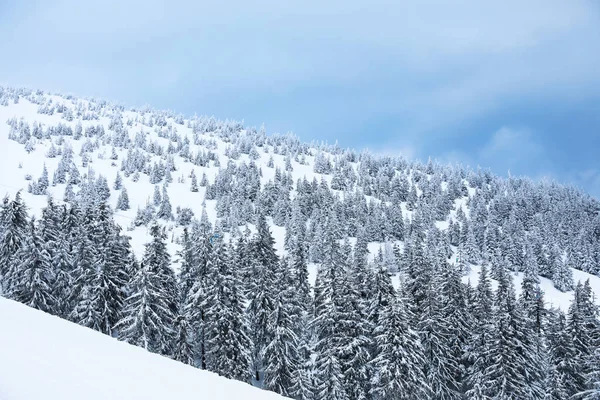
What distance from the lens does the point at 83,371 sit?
507 inches

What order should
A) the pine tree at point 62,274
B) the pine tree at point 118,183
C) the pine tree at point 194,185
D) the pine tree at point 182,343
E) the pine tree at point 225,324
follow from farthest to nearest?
the pine tree at point 194,185, the pine tree at point 118,183, the pine tree at point 62,274, the pine tree at point 182,343, the pine tree at point 225,324

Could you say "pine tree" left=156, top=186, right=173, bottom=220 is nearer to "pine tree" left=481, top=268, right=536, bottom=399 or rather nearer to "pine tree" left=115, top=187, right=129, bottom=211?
"pine tree" left=115, top=187, right=129, bottom=211

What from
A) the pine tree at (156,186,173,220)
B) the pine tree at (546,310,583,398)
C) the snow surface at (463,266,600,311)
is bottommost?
the pine tree at (546,310,583,398)

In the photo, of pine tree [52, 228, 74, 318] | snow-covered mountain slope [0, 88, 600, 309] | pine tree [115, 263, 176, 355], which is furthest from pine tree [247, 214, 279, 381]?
snow-covered mountain slope [0, 88, 600, 309]

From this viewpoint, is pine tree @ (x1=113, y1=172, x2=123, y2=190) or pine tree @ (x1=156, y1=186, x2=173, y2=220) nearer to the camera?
pine tree @ (x1=156, y1=186, x2=173, y2=220)

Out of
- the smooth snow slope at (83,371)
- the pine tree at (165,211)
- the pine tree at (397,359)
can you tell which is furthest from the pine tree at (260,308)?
the pine tree at (165,211)

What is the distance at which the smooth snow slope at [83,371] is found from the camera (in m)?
11.1

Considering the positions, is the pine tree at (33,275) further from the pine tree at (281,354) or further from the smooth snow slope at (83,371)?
the smooth snow slope at (83,371)

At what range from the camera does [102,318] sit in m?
38.2

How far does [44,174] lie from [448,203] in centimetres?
14695

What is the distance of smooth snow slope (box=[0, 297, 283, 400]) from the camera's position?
1112 cm

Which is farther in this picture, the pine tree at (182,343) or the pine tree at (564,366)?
the pine tree at (564,366)

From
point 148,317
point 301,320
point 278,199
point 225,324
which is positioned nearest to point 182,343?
point 225,324

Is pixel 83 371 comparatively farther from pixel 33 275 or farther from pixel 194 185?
pixel 194 185
